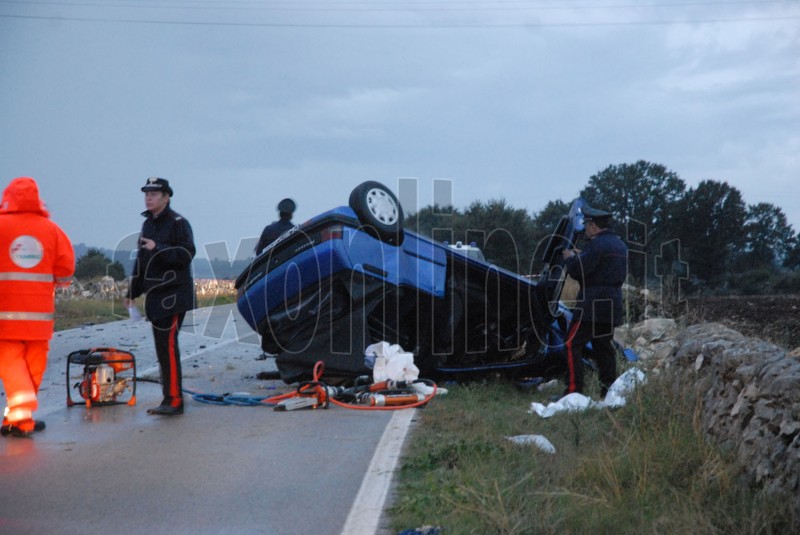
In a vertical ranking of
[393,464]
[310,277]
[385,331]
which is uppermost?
[310,277]

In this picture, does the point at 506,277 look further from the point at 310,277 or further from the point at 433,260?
the point at 310,277

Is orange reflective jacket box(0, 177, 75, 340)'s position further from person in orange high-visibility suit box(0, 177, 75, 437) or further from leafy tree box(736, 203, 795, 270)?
leafy tree box(736, 203, 795, 270)

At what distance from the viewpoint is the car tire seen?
8.76m

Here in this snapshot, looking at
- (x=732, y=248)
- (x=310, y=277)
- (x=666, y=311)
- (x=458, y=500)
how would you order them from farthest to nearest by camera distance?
(x=732, y=248) < (x=666, y=311) < (x=310, y=277) < (x=458, y=500)

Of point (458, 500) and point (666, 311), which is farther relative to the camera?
point (666, 311)

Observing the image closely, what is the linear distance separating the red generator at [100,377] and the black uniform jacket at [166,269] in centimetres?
57

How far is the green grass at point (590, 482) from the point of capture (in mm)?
4391

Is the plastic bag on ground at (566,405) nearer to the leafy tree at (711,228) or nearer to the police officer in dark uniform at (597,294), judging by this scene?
the police officer in dark uniform at (597,294)

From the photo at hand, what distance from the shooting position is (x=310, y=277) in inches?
345

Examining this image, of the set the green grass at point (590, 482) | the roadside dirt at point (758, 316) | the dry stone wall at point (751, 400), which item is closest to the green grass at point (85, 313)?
the roadside dirt at point (758, 316)

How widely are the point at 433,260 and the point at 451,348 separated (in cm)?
96

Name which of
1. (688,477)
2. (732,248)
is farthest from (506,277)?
(732,248)

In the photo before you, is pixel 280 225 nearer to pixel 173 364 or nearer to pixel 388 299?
pixel 388 299

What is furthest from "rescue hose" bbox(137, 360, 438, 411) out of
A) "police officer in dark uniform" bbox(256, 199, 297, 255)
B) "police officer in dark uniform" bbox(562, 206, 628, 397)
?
"police officer in dark uniform" bbox(256, 199, 297, 255)
